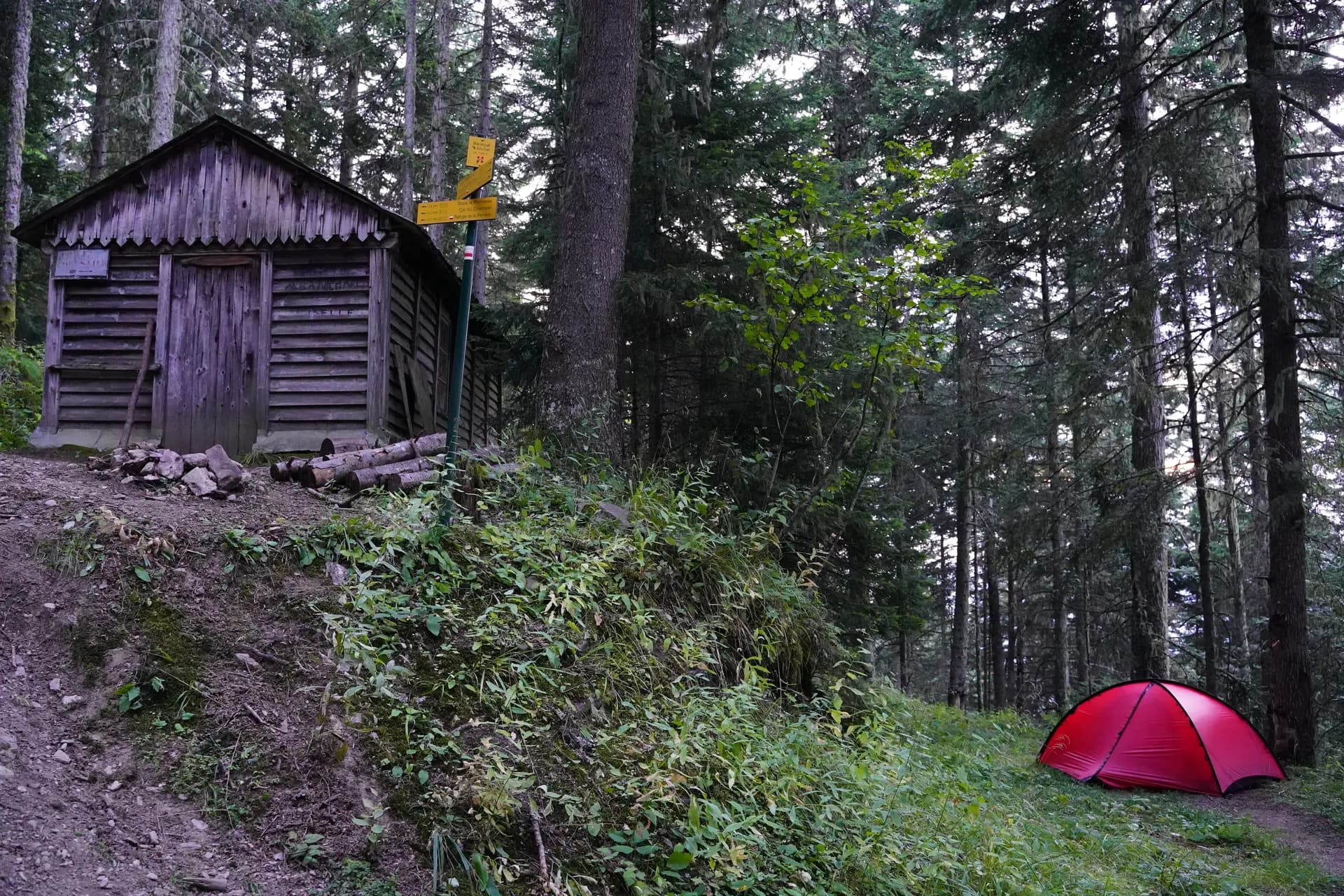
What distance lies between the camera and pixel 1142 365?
40.4 ft

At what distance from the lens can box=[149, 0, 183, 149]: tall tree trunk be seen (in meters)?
17.2

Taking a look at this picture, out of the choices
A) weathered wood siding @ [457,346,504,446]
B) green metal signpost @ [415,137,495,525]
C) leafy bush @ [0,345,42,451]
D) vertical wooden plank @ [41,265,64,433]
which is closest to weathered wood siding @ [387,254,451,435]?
weathered wood siding @ [457,346,504,446]

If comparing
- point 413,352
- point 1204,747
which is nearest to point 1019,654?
point 1204,747

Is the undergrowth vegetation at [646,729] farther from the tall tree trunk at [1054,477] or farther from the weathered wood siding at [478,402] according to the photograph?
the weathered wood siding at [478,402]

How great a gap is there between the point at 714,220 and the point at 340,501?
22.5ft

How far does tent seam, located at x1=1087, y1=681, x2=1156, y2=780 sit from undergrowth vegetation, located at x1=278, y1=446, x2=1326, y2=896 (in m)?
2.08

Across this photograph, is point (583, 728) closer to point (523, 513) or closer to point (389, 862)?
point (389, 862)

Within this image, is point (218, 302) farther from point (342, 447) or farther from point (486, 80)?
point (486, 80)

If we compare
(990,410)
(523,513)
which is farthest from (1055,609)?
(523,513)

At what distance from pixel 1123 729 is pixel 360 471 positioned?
8659 mm

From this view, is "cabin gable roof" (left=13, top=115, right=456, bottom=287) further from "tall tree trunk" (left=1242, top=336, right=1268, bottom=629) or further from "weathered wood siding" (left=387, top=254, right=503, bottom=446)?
"tall tree trunk" (left=1242, top=336, right=1268, bottom=629)

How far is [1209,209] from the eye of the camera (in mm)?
11844

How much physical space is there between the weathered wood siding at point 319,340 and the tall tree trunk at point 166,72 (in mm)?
8650

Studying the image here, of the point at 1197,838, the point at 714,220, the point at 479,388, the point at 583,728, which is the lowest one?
the point at 1197,838
